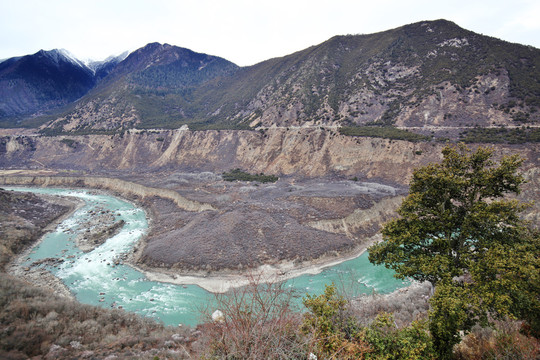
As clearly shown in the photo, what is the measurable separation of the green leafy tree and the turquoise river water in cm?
613

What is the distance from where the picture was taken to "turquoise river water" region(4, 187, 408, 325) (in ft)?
68.2

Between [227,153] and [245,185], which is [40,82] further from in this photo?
[245,185]

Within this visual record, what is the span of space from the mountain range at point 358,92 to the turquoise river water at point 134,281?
40.2 meters

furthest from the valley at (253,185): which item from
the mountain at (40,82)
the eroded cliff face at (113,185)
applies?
the mountain at (40,82)

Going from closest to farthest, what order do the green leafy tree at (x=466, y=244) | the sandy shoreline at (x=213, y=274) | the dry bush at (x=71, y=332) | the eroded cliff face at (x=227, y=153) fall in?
the green leafy tree at (x=466, y=244) → the dry bush at (x=71, y=332) → the sandy shoreline at (x=213, y=274) → the eroded cliff face at (x=227, y=153)

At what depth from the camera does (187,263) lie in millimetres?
25594

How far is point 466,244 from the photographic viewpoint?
38.3 ft

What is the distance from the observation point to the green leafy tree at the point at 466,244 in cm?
878

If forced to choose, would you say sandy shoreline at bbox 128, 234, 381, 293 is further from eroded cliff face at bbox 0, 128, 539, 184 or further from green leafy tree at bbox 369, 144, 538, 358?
eroded cliff face at bbox 0, 128, 539, 184

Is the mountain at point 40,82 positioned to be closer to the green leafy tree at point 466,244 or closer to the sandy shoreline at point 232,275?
the sandy shoreline at point 232,275

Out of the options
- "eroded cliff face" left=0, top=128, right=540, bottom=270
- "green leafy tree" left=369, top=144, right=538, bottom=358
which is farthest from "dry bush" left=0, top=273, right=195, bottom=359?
"eroded cliff face" left=0, top=128, right=540, bottom=270

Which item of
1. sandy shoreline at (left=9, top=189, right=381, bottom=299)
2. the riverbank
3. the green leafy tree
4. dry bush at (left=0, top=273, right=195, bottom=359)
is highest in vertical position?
the green leafy tree

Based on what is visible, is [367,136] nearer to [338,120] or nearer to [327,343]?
[338,120]

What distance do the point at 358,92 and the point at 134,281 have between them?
6306 cm
